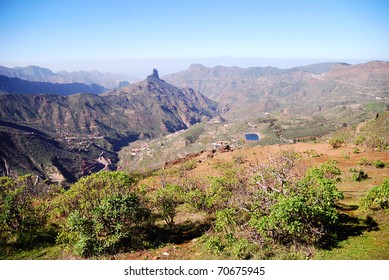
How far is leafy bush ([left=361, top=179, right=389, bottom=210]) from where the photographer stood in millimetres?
11352

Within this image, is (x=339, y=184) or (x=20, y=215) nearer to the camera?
(x=20, y=215)

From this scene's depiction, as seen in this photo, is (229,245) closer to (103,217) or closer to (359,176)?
(103,217)

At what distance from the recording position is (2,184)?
1396cm

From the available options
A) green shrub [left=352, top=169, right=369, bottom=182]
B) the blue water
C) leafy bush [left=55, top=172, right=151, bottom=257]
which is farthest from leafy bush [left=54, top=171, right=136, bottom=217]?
the blue water

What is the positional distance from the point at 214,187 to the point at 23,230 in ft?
34.5

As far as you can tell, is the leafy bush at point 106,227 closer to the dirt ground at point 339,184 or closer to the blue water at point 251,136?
the dirt ground at point 339,184

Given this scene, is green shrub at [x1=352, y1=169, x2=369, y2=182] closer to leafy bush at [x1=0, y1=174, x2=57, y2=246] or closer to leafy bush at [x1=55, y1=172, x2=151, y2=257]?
leafy bush at [x1=55, y1=172, x2=151, y2=257]

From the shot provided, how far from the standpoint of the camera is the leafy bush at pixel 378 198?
11352 millimetres

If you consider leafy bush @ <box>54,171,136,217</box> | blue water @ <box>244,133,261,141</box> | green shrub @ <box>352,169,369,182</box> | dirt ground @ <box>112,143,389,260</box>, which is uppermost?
leafy bush @ <box>54,171,136,217</box>

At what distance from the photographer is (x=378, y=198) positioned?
1152 centimetres

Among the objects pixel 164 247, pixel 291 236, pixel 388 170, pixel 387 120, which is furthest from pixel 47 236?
pixel 387 120

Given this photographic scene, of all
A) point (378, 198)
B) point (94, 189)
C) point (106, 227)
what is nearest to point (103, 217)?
point (106, 227)

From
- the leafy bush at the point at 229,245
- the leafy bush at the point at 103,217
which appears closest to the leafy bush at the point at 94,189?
the leafy bush at the point at 103,217
